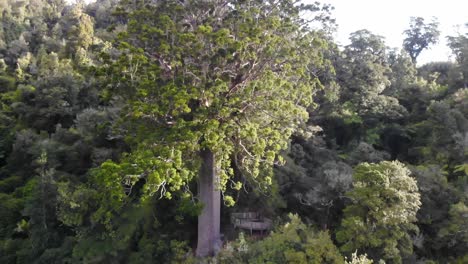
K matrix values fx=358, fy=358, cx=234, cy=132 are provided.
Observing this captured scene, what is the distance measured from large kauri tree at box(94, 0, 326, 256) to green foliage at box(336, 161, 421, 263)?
314 centimetres

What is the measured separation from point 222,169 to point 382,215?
17.5 feet

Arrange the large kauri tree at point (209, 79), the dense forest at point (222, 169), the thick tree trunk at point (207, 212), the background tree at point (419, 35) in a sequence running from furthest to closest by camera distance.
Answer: the background tree at point (419, 35), the thick tree trunk at point (207, 212), the dense forest at point (222, 169), the large kauri tree at point (209, 79)

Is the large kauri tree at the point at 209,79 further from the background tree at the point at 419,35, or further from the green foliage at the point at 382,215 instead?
the background tree at the point at 419,35

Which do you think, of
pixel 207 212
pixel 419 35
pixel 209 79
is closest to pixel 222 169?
pixel 207 212

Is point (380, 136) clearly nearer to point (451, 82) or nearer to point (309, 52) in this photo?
point (451, 82)

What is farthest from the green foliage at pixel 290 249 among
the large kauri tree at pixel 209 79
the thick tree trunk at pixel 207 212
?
the large kauri tree at pixel 209 79

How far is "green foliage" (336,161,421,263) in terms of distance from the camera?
11.0 metres

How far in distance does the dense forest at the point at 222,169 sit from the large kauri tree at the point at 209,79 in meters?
0.05

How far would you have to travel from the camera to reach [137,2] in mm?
11875

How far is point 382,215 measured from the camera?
1097cm

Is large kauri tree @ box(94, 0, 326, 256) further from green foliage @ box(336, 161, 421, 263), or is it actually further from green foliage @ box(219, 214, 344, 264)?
green foliage @ box(336, 161, 421, 263)

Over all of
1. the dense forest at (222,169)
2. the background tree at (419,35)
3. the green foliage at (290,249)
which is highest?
the background tree at (419,35)

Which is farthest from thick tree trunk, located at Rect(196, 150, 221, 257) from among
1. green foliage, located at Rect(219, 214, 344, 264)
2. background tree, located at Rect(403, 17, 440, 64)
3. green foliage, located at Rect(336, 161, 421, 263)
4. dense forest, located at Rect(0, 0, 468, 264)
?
background tree, located at Rect(403, 17, 440, 64)

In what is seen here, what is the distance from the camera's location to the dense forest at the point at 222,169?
35.7ft
